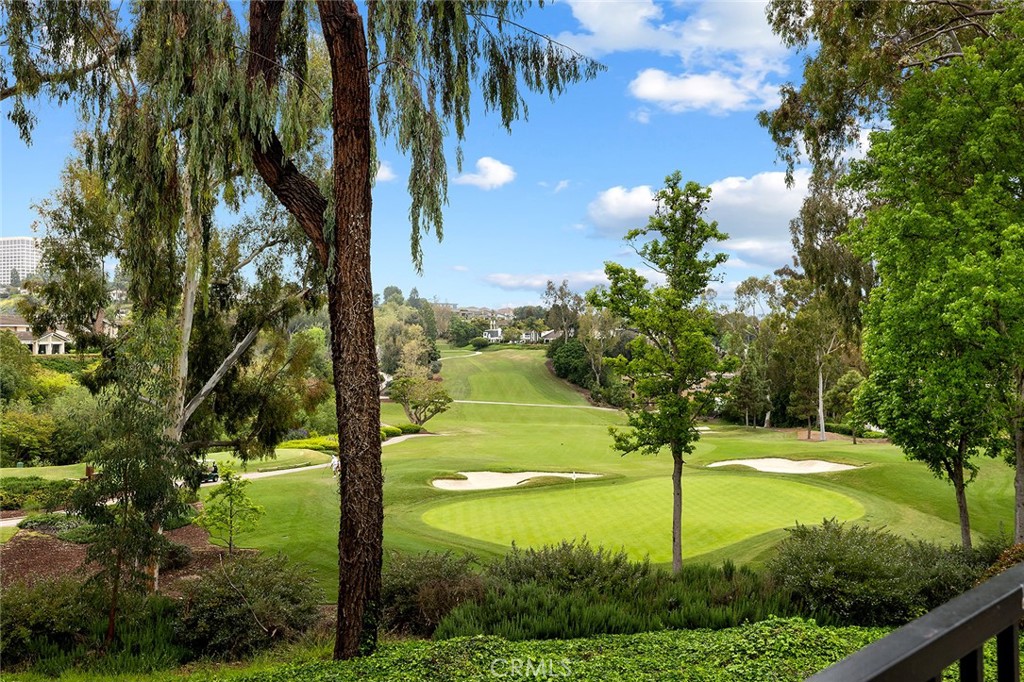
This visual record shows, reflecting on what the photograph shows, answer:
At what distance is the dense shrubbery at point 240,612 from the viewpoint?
30.0ft

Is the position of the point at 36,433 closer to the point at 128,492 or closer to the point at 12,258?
the point at 12,258

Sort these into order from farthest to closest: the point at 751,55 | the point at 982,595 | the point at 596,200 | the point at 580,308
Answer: the point at 580,308 < the point at 596,200 < the point at 751,55 < the point at 982,595

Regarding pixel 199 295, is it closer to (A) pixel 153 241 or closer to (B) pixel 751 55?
(A) pixel 153 241

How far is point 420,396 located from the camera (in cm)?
4022

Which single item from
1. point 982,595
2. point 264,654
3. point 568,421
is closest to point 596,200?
point 568,421

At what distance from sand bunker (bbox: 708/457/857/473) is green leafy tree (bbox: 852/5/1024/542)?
448 inches

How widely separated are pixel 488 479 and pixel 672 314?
523 inches

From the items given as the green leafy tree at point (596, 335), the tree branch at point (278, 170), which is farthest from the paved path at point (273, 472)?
the green leafy tree at point (596, 335)

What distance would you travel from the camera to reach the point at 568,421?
46156 mm

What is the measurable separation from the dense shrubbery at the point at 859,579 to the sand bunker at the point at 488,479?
1404cm

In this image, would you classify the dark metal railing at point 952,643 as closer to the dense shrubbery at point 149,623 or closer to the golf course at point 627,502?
the dense shrubbery at point 149,623

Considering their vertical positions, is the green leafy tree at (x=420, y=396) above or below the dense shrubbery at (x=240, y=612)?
above

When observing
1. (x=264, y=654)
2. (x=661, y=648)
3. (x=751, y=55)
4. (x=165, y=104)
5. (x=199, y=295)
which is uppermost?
(x=751, y=55)

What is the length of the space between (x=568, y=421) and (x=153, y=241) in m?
36.7
